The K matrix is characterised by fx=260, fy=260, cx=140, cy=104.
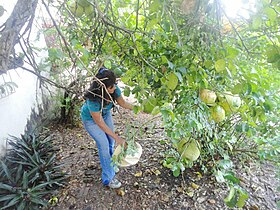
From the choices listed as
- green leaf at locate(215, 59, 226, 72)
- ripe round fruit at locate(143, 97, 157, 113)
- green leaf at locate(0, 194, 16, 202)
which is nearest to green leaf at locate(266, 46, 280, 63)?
green leaf at locate(215, 59, 226, 72)

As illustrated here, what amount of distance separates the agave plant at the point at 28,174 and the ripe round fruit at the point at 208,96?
196cm

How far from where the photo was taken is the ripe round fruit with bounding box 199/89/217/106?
107 cm

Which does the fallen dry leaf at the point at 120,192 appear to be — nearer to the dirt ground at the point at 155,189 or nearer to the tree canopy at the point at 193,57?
the dirt ground at the point at 155,189

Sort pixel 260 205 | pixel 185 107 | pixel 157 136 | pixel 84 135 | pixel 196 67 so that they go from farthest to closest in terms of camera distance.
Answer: pixel 84 135 → pixel 157 136 → pixel 260 205 → pixel 185 107 → pixel 196 67

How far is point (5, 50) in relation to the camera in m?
0.81

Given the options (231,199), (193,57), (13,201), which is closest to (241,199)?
(231,199)

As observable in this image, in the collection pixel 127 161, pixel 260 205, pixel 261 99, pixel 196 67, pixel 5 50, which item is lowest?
pixel 260 205

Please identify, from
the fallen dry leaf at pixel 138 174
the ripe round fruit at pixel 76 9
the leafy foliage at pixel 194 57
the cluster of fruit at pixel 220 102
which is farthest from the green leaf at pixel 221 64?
the fallen dry leaf at pixel 138 174

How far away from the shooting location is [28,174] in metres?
2.60

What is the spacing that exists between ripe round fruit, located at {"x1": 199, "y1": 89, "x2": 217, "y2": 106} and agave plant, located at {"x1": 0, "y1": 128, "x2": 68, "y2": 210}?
1.96m

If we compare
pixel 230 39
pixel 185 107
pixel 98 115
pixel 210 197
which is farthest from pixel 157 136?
pixel 230 39

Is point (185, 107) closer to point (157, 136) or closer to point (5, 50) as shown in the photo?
point (5, 50)

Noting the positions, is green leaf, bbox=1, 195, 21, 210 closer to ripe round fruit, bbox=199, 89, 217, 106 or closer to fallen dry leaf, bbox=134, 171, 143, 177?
fallen dry leaf, bbox=134, 171, 143, 177

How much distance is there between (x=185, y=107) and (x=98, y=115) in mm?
1065
